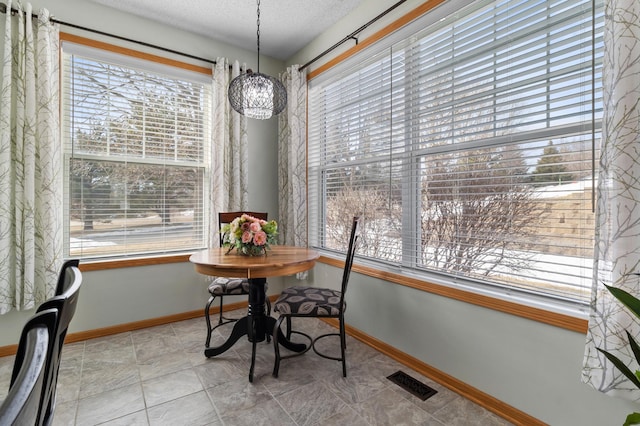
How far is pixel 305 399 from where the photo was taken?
6.19 ft

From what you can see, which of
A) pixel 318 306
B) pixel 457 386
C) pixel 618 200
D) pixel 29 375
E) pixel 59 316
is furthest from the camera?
pixel 318 306

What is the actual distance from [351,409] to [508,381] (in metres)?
0.85

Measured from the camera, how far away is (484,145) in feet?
6.15

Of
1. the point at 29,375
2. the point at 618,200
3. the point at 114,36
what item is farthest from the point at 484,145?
the point at 114,36

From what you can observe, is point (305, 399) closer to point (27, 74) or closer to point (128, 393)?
point (128, 393)

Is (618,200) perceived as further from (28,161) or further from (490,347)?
(28,161)

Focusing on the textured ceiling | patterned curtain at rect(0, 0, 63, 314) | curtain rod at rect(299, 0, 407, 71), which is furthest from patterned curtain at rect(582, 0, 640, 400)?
patterned curtain at rect(0, 0, 63, 314)

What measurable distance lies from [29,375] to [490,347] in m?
1.99

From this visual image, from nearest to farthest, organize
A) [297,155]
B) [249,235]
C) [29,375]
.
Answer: [29,375] < [249,235] < [297,155]

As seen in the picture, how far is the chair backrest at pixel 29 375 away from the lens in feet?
1.20

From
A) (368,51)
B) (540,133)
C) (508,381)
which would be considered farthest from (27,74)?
(508,381)

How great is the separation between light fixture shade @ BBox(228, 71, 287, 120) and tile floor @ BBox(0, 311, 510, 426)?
6.03ft

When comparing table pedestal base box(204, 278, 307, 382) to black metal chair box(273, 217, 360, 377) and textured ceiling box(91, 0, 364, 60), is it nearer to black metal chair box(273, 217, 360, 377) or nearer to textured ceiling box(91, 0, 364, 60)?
black metal chair box(273, 217, 360, 377)

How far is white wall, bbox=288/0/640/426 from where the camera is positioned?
4.89ft
